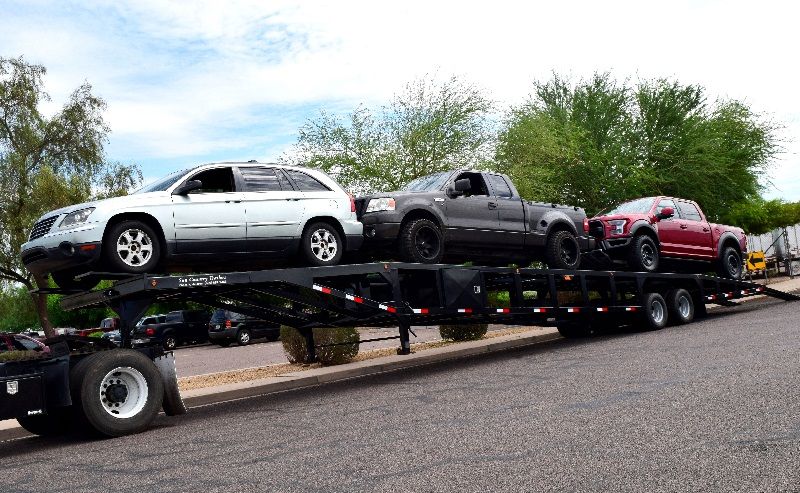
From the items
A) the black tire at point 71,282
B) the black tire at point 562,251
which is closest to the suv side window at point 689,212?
the black tire at point 562,251

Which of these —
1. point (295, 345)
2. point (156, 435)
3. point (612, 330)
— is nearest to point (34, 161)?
point (295, 345)

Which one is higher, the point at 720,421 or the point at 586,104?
the point at 586,104

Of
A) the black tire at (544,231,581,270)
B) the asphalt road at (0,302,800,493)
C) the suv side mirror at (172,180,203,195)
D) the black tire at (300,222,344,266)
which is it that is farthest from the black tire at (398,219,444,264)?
the suv side mirror at (172,180,203,195)

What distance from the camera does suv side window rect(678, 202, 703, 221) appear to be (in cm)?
1695

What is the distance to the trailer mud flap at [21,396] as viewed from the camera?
7.96 m

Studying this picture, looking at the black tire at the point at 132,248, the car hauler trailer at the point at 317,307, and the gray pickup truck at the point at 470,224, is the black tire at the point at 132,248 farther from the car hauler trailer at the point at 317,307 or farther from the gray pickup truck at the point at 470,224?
the gray pickup truck at the point at 470,224

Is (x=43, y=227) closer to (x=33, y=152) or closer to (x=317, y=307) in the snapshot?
(x=317, y=307)

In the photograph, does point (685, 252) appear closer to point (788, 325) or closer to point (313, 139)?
point (788, 325)

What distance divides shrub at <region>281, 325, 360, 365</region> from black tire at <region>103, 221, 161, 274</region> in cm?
542

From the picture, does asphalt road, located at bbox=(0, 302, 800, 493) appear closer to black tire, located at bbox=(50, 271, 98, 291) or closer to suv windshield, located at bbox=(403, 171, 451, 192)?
black tire, located at bbox=(50, 271, 98, 291)

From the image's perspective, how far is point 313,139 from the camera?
86.6ft

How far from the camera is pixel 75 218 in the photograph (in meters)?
8.81

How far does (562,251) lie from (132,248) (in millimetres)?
7628

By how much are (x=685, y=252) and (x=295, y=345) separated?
321 inches
